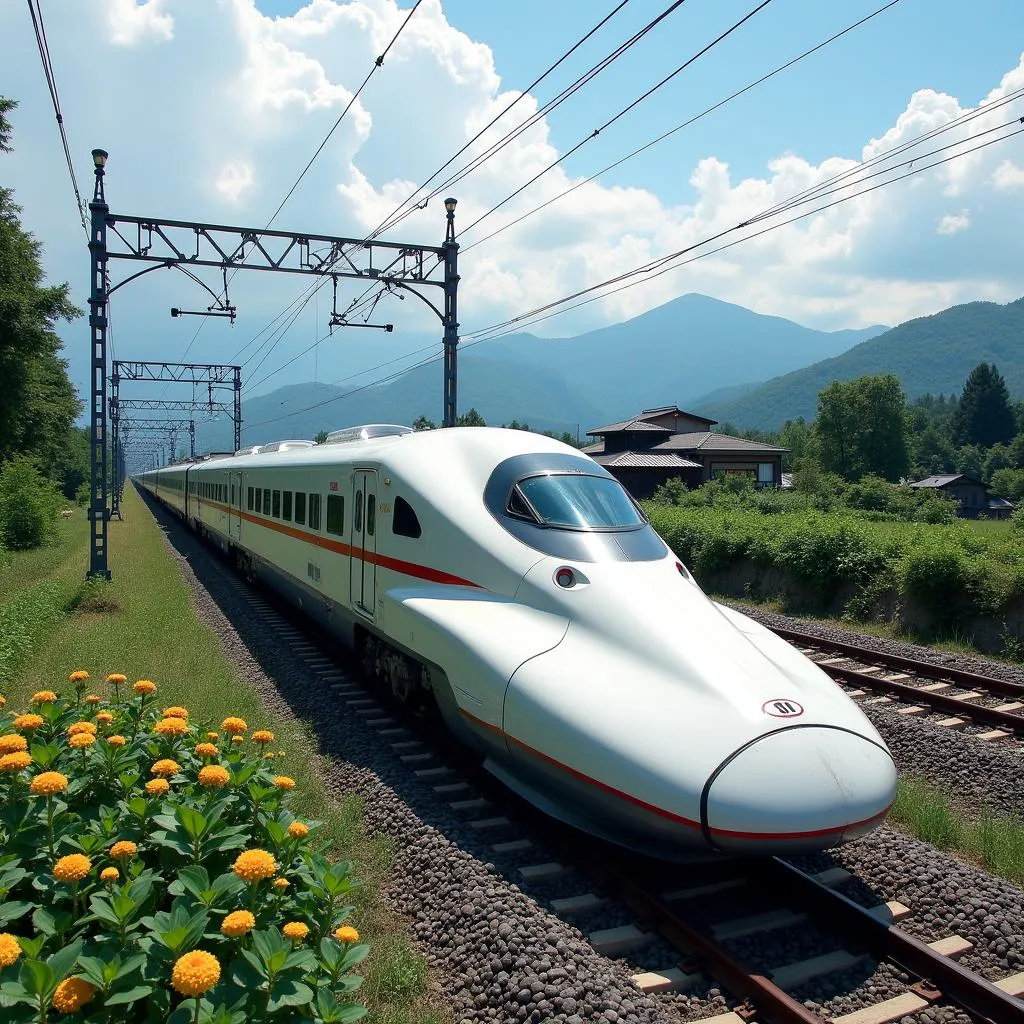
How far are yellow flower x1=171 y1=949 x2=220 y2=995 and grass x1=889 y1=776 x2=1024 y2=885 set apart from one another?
17.4 feet

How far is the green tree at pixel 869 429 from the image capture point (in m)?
83.3

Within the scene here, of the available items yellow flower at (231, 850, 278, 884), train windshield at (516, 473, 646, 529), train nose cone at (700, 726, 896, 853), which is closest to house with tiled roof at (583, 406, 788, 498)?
train windshield at (516, 473, 646, 529)

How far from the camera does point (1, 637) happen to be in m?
11.2

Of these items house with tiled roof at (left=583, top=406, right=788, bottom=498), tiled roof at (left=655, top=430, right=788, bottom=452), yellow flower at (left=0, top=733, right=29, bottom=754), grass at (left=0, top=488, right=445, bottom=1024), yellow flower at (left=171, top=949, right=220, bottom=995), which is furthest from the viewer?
tiled roof at (left=655, top=430, right=788, bottom=452)

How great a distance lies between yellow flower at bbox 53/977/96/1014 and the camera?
244 centimetres

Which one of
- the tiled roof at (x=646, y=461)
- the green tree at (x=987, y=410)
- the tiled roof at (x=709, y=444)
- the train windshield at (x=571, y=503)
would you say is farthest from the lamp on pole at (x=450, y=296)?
the green tree at (x=987, y=410)

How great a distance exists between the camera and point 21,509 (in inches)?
1100

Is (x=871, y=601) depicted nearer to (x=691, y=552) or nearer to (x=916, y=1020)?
(x=691, y=552)

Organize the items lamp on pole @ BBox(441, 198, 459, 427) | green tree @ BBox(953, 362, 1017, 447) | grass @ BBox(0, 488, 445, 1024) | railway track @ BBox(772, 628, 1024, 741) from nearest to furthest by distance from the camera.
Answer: grass @ BBox(0, 488, 445, 1024), railway track @ BBox(772, 628, 1024, 741), lamp on pole @ BBox(441, 198, 459, 427), green tree @ BBox(953, 362, 1017, 447)

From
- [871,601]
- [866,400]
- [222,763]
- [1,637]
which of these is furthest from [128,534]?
[866,400]

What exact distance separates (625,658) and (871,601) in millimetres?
10537

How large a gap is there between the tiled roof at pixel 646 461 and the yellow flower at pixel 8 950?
4303cm

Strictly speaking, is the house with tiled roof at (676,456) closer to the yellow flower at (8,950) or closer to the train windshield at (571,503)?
the train windshield at (571,503)

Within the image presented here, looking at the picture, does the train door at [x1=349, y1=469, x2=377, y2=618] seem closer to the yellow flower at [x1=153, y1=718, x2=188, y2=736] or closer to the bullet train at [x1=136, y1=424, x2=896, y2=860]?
the bullet train at [x1=136, y1=424, x2=896, y2=860]
